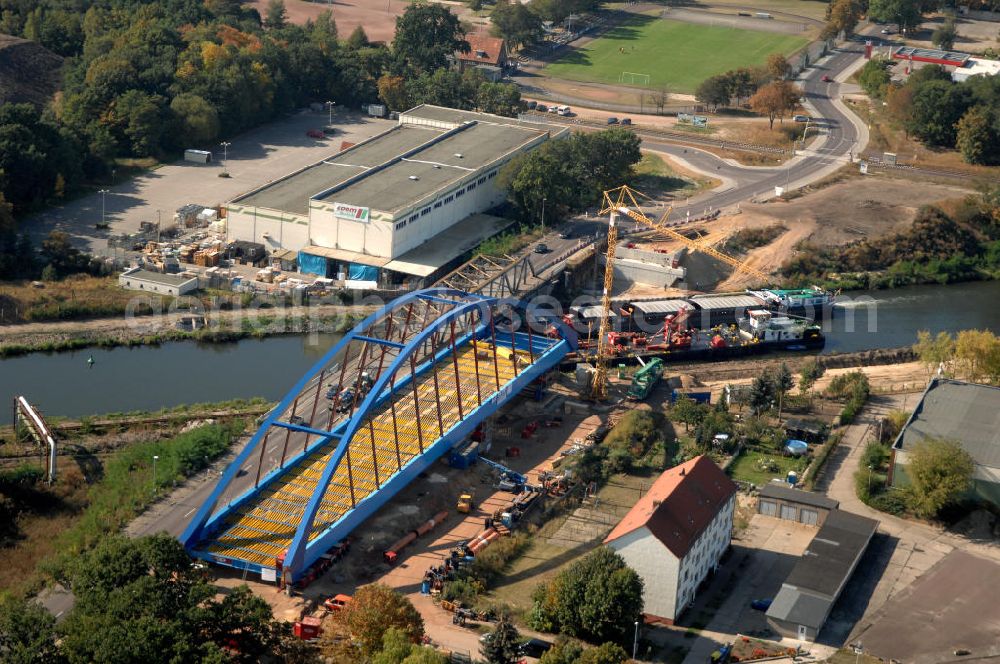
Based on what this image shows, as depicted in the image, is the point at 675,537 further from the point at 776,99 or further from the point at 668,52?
the point at 668,52

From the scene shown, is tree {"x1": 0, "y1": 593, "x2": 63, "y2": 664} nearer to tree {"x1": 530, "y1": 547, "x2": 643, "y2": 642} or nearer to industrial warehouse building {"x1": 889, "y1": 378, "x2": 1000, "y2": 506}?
tree {"x1": 530, "y1": 547, "x2": 643, "y2": 642}

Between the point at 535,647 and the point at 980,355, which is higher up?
the point at 980,355

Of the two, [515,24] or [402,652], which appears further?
[515,24]

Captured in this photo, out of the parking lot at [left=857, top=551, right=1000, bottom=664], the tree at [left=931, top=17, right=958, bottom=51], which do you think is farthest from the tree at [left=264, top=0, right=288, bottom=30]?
the parking lot at [left=857, top=551, right=1000, bottom=664]

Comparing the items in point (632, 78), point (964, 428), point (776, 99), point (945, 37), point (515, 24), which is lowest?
point (964, 428)

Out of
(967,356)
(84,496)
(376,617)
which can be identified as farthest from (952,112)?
(376,617)

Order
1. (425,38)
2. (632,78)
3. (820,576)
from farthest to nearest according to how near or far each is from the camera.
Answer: (632,78)
(425,38)
(820,576)

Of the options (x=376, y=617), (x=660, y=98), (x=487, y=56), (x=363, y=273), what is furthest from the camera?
(x=487, y=56)
